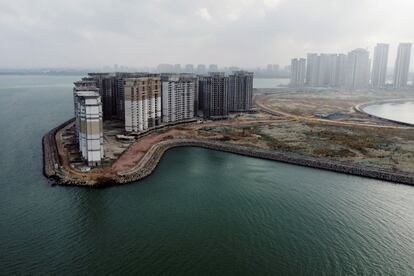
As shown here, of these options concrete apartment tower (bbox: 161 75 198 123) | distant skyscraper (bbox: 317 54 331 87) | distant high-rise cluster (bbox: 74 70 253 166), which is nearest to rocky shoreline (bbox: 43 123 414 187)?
distant high-rise cluster (bbox: 74 70 253 166)

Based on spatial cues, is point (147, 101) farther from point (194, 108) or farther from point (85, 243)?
point (85, 243)

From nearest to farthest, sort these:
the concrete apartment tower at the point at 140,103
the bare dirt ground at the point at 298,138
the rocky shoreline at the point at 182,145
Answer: the rocky shoreline at the point at 182,145, the bare dirt ground at the point at 298,138, the concrete apartment tower at the point at 140,103

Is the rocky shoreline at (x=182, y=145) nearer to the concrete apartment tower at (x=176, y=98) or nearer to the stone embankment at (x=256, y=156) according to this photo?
the stone embankment at (x=256, y=156)

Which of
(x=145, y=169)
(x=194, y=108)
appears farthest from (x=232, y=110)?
(x=145, y=169)

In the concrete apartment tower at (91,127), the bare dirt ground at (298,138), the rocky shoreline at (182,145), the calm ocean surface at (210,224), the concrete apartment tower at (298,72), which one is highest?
the concrete apartment tower at (298,72)

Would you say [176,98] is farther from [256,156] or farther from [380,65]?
[380,65]

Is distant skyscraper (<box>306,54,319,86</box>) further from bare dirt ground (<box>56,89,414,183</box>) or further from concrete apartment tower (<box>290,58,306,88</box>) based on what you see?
bare dirt ground (<box>56,89,414,183</box>)

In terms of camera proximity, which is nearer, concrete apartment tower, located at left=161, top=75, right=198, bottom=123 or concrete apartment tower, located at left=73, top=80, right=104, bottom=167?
concrete apartment tower, located at left=73, top=80, right=104, bottom=167

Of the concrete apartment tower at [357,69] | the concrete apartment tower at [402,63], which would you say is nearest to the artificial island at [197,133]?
the concrete apartment tower at [357,69]
